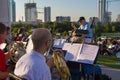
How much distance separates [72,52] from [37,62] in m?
2.90

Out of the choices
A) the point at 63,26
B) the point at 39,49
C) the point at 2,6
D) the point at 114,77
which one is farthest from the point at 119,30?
the point at 39,49

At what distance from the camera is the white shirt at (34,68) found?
280 centimetres

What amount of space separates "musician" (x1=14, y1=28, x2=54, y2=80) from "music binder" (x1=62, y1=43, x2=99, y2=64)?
2427 millimetres

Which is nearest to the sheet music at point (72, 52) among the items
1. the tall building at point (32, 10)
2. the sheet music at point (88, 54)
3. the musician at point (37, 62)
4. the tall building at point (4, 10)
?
the sheet music at point (88, 54)

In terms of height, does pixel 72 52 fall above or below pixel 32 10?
below

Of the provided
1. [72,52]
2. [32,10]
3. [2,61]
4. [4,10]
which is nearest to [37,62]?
[2,61]

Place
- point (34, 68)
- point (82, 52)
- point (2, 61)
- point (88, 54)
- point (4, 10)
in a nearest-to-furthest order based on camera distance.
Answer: point (34, 68)
point (2, 61)
point (88, 54)
point (82, 52)
point (4, 10)

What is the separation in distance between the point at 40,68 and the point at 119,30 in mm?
39243

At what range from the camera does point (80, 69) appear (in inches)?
235

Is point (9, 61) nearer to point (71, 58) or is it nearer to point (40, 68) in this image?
point (71, 58)

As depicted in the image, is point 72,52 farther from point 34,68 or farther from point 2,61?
point 34,68

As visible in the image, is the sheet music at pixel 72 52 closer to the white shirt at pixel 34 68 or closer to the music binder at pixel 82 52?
the music binder at pixel 82 52

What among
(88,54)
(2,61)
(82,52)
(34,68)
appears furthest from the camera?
(82,52)

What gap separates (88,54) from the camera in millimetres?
5379
